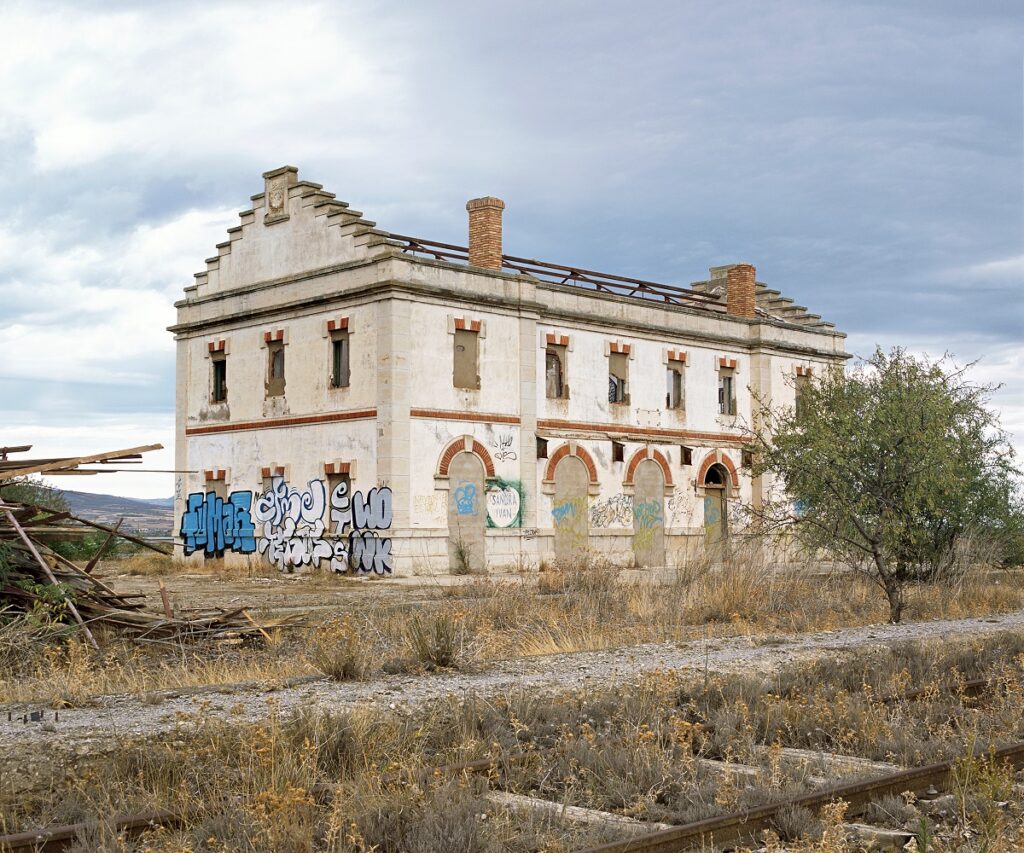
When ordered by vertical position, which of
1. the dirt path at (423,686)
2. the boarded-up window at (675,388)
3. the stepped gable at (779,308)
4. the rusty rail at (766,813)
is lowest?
the rusty rail at (766,813)

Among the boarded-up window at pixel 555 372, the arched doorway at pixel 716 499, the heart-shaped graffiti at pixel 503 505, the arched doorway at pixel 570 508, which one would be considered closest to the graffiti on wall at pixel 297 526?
the heart-shaped graffiti at pixel 503 505

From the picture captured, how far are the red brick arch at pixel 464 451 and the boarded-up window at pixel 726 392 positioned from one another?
35.0 feet

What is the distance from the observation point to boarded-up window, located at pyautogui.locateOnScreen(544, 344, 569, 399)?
33.2 meters

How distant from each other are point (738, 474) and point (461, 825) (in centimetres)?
3339

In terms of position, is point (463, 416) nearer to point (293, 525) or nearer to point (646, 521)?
point (293, 525)

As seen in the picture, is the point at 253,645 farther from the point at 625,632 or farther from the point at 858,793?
the point at 858,793

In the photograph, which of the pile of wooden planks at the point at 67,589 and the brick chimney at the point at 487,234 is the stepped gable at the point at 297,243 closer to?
the brick chimney at the point at 487,234

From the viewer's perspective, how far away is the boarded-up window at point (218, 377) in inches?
1351

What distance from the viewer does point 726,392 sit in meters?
38.9

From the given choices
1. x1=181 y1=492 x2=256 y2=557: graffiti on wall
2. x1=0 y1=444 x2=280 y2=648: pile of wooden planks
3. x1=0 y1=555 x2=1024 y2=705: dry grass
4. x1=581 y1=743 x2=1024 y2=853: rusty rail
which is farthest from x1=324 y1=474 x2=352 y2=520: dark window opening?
x1=581 y1=743 x2=1024 y2=853: rusty rail

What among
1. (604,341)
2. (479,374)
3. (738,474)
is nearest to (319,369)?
(479,374)

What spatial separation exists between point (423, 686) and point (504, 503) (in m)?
20.9

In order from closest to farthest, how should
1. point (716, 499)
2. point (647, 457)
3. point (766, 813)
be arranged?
point (766, 813) → point (647, 457) → point (716, 499)

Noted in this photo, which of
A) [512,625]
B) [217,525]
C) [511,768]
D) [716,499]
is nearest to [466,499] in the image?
[217,525]
